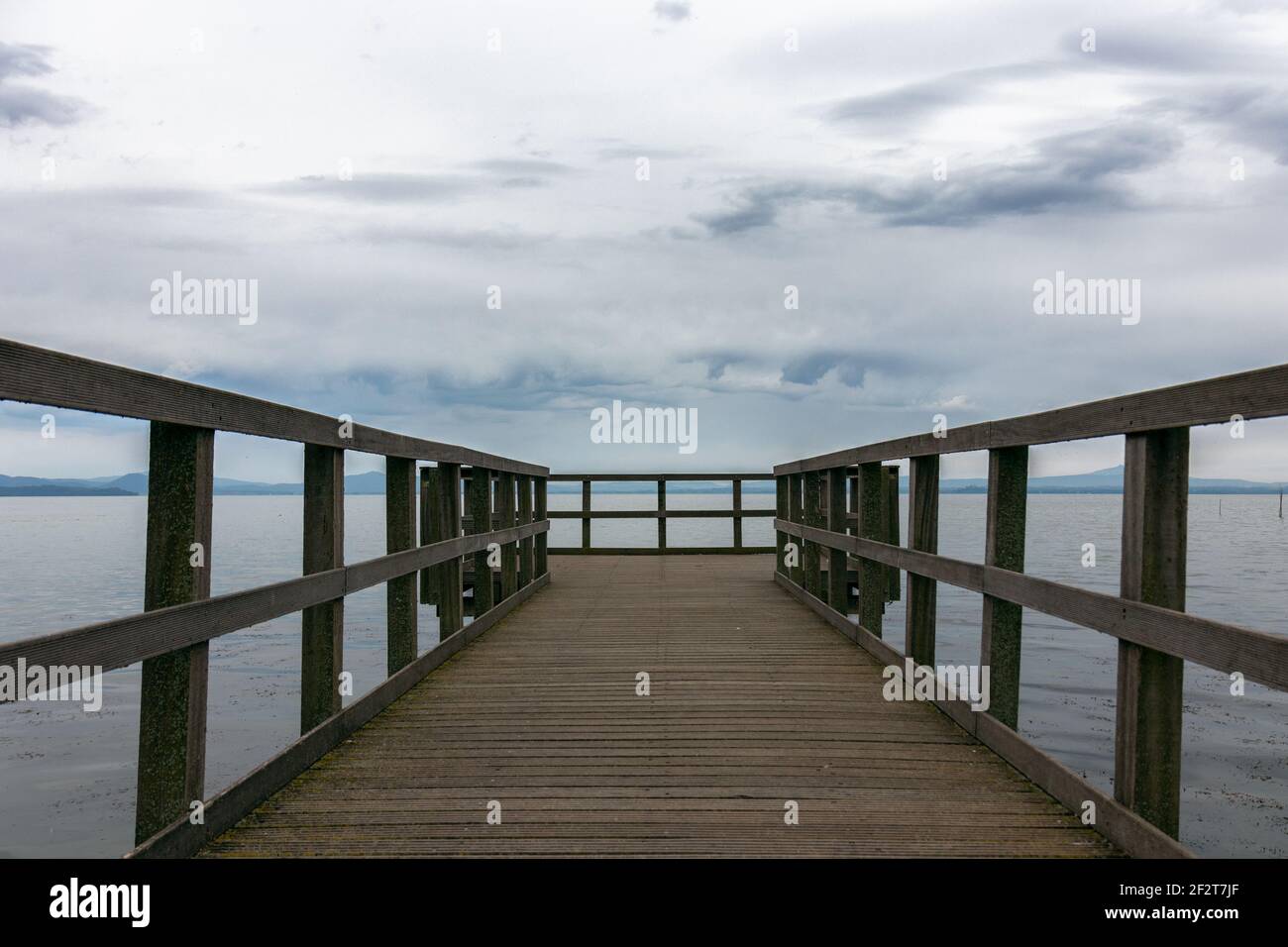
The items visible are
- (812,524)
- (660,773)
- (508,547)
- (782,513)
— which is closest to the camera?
(660,773)

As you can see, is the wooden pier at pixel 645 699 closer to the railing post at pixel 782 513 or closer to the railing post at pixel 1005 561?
the railing post at pixel 1005 561

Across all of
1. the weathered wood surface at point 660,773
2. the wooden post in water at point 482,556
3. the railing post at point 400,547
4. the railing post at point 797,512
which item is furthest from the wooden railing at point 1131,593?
the railing post at point 797,512

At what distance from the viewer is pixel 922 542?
17.9 ft

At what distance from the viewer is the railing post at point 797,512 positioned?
409 inches

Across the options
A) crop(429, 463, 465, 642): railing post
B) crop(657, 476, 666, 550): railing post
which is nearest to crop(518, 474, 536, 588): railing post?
crop(429, 463, 465, 642): railing post

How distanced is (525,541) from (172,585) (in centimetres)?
773

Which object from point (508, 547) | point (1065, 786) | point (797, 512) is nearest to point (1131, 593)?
point (1065, 786)

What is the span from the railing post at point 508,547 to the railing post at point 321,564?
4.49 metres

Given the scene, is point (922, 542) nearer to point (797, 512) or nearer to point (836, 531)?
point (836, 531)

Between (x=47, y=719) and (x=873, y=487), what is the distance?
860 cm

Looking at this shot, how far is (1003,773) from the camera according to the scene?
4.09 metres

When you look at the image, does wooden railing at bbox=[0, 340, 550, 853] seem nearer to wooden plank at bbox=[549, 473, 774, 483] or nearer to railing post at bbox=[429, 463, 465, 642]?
railing post at bbox=[429, 463, 465, 642]

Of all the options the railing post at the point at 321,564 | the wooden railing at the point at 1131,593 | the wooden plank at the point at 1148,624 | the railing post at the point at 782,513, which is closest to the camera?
the wooden plank at the point at 1148,624

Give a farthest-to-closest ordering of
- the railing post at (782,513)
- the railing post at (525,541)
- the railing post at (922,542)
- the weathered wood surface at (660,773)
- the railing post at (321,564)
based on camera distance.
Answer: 1. the railing post at (782,513)
2. the railing post at (525,541)
3. the railing post at (922,542)
4. the railing post at (321,564)
5. the weathered wood surface at (660,773)
